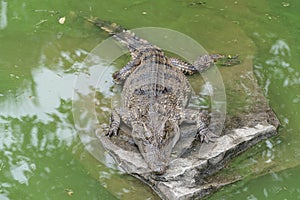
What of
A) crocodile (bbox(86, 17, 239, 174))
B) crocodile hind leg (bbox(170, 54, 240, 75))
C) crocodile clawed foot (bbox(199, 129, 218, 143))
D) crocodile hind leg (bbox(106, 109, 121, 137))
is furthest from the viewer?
crocodile hind leg (bbox(170, 54, 240, 75))

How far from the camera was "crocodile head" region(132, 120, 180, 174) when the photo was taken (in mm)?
4941

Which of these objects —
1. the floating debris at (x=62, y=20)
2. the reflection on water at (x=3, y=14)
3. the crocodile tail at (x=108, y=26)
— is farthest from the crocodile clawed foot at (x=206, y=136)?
the reflection on water at (x=3, y=14)

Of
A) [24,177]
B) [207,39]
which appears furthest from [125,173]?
[207,39]

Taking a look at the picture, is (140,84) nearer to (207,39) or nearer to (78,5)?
(207,39)

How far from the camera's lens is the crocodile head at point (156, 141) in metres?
4.94

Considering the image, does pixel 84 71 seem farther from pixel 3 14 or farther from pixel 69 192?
pixel 69 192

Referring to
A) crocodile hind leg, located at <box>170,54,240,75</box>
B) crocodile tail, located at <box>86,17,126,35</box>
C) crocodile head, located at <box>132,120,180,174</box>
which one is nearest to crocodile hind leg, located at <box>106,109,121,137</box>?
crocodile head, located at <box>132,120,180,174</box>

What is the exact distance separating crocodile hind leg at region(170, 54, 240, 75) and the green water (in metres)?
0.25

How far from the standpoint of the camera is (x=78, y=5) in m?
7.54

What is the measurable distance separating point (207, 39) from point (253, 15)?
36.7 inches

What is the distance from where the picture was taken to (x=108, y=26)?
7.09 metres

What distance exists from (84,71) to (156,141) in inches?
73.2

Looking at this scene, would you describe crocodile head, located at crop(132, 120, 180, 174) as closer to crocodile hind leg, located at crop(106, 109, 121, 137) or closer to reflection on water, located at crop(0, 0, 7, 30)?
crocodile hind leg, located at crop(106, 109, 121, 137)

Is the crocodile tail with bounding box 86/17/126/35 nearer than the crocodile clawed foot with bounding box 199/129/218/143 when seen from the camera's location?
No
